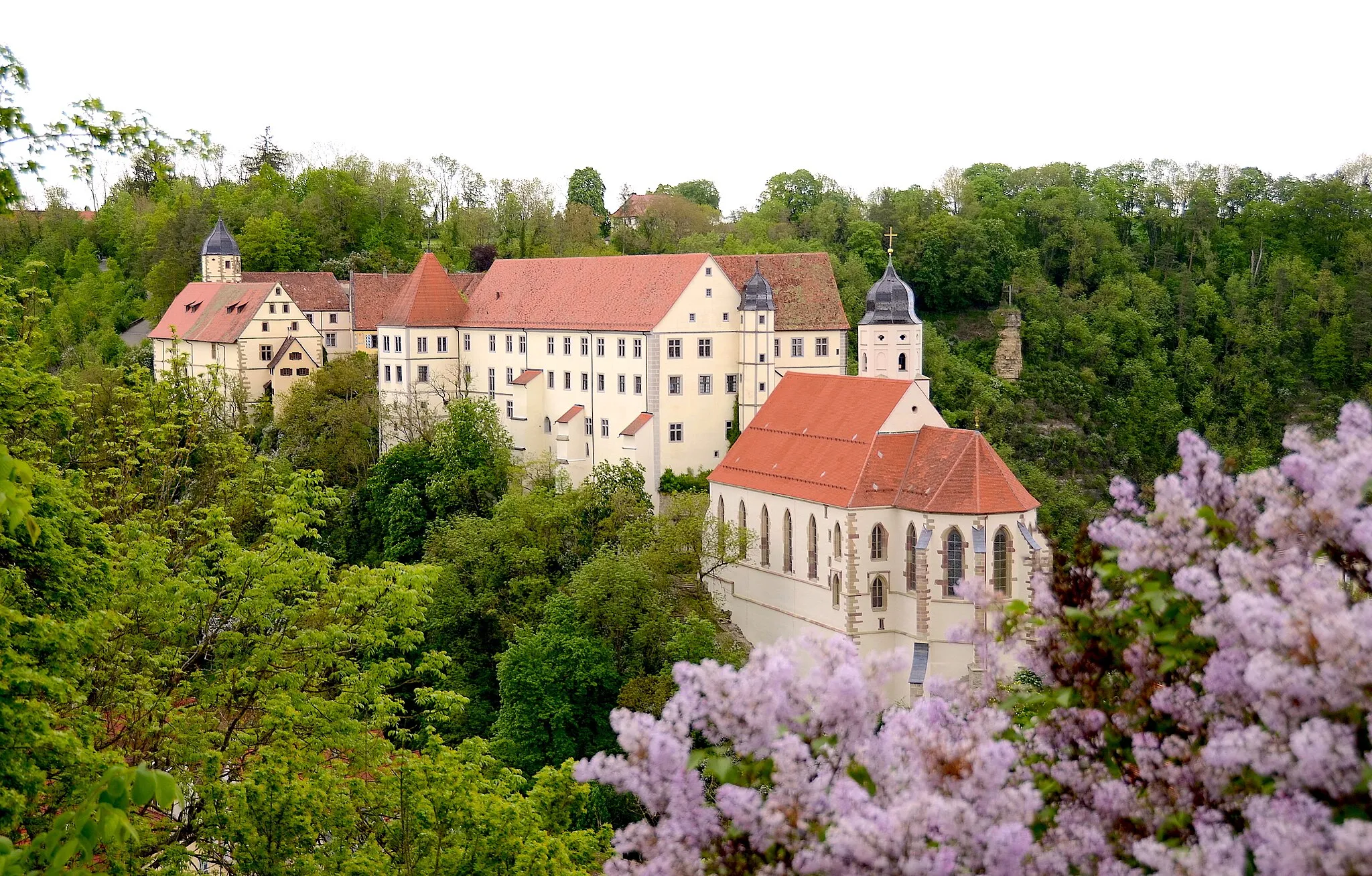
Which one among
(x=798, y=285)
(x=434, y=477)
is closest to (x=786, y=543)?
(x=798, y=285)

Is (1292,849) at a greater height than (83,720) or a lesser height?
greater

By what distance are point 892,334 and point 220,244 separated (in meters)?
43.5

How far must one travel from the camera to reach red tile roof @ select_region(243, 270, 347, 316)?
65750 mm

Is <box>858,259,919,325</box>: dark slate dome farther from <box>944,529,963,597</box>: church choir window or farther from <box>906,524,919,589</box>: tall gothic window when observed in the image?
<box>944,529,963,597</box>: church choir window

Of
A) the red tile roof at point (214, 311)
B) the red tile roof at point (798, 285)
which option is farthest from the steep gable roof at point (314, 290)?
the red tile roof at point (798, 285)

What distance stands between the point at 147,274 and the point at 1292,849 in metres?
88.5

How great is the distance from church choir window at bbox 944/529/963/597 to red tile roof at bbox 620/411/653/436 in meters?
13.4

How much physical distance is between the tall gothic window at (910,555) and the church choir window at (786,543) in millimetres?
3523

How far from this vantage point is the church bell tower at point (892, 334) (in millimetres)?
42875

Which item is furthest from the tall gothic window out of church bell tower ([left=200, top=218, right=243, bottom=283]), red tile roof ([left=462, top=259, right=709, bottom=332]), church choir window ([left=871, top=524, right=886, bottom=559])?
church bell tower ([left=200, top=218, right=243, bottom=283])

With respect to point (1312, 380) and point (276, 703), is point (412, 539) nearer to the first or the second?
point (276, 703)

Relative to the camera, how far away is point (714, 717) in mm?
6812

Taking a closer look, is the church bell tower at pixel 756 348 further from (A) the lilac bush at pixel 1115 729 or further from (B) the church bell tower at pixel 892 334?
(A) the lilac bush at pixel 1115 729

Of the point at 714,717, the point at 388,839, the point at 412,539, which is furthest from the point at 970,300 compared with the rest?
the point at 714,717
